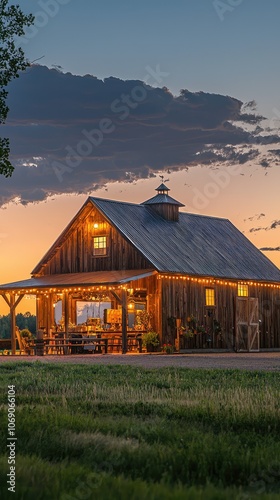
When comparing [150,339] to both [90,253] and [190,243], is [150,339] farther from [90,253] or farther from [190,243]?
[190,243]

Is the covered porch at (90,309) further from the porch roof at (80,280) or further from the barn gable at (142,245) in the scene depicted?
the barn gable at (142,245)

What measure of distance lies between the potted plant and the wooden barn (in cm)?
44

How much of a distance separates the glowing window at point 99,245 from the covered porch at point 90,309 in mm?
1172

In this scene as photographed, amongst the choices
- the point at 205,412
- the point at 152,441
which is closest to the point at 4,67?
the point at 205,412

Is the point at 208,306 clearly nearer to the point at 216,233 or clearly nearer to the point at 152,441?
the point at 216,233

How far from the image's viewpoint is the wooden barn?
136ft

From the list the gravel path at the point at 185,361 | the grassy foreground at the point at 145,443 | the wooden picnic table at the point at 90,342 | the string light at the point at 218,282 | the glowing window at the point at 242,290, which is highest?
the string light at the point at 218,282

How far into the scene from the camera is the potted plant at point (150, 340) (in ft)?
133

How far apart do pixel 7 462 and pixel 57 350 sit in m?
33.8

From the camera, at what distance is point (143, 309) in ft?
143

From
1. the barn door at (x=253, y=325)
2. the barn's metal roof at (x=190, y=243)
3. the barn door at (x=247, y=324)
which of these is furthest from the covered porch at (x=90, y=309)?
the barn door at (x=253, y=325)

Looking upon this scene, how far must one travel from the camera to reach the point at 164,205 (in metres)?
47.4

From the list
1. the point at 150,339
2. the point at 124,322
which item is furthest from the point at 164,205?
the point at 124,322

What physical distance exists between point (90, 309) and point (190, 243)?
19.2 feet
